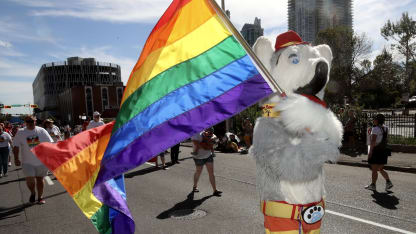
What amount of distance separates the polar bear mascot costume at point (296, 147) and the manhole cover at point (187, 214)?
296 cm

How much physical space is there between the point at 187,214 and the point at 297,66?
3699 mm

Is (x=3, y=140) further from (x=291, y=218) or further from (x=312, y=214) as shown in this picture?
(x=312, y=214)

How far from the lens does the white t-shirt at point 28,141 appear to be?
247 inches

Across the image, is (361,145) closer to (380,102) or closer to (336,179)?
(336,179)

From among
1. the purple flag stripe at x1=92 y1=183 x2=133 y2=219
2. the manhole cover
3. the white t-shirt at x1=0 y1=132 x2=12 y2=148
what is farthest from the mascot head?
the white t-shirt at x1=0 y1=132 x2=12 y2=148

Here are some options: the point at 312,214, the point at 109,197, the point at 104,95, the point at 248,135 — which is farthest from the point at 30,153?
the point at 104,95

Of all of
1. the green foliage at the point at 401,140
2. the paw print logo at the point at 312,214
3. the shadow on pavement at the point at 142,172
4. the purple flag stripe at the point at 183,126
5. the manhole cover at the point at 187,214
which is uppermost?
the purple flag stripe at the point at 183,126

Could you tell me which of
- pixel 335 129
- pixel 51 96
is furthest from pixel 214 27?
pixel 51 96

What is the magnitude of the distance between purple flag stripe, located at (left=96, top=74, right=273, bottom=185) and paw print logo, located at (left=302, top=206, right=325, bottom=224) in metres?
0.93

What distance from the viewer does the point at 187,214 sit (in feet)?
17.3

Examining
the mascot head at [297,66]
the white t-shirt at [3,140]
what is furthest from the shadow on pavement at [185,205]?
the white t-shirt at [3,140]

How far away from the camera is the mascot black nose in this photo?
244cm

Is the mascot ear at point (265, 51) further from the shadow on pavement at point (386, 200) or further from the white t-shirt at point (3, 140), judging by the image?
the white t-shirt at point (3, 140)

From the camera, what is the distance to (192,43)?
2.54 metres
